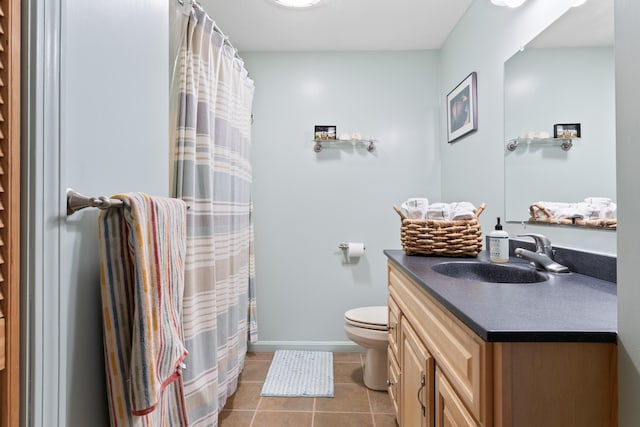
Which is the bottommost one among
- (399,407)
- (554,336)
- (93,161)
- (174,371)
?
(399,407)

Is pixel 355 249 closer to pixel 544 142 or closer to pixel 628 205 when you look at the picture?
pixel 544 142

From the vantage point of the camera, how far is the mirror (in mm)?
1199

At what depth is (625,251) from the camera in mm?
674

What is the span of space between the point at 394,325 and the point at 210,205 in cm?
109

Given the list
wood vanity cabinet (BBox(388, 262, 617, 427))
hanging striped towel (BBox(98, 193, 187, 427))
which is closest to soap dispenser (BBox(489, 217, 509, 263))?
wood vanity cabinet (BBox(388, 262, 617, 427))

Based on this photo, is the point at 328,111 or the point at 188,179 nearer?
the point at 188,179

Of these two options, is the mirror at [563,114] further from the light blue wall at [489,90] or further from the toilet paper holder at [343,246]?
the toilet paper holder at [343,246]

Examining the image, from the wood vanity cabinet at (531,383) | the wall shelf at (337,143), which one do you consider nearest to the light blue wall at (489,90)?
the wall shelf at (337,143)

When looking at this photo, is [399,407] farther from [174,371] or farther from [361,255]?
[361,255]

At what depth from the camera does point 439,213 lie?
1849 mm

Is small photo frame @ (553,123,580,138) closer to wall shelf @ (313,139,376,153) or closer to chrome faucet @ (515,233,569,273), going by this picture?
chrome faucet @ (515,233,569,273)

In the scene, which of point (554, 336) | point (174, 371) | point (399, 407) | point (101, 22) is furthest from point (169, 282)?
point (399, 407)

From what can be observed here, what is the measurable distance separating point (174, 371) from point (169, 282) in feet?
0.77

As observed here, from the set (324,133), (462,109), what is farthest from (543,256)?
(324,133)
